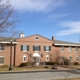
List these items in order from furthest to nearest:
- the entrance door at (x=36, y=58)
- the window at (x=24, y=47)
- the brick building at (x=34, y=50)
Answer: the entrance door at (x=36, y=58)
the window at (x=24, y=47)
the brick building at (x=34, y=50)

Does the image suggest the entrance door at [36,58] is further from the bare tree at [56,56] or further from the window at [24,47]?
the bare tree at [56,56]

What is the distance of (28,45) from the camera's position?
44.8m

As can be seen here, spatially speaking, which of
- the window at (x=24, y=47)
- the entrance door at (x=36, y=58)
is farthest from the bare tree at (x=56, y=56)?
the window at (x=24, y=47)

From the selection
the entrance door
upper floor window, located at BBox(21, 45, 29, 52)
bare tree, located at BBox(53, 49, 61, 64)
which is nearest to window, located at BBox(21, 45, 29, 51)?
upper floor window, located at BBox(21, 45, 29, 52)

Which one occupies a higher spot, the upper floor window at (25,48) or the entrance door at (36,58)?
the upper floor window at (25,48)

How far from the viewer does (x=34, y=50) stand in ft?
148

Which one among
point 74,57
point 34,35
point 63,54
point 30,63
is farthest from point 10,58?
point 74,57

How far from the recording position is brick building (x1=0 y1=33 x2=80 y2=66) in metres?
43.1

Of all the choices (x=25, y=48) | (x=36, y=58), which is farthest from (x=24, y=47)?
(x=36, y=58)

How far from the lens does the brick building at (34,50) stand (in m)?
43.1

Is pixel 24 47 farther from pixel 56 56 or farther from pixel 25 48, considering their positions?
pixel 56 56

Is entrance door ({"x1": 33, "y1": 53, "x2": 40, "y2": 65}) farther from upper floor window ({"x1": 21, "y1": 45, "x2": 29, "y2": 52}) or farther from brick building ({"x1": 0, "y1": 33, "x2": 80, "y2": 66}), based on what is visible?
upper floor window ({"x1": 21, "y1": 45, "x2": 29, "y2": 52})

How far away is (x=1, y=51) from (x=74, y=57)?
865 inches

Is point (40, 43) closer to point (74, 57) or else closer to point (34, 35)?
point (34, 35)
